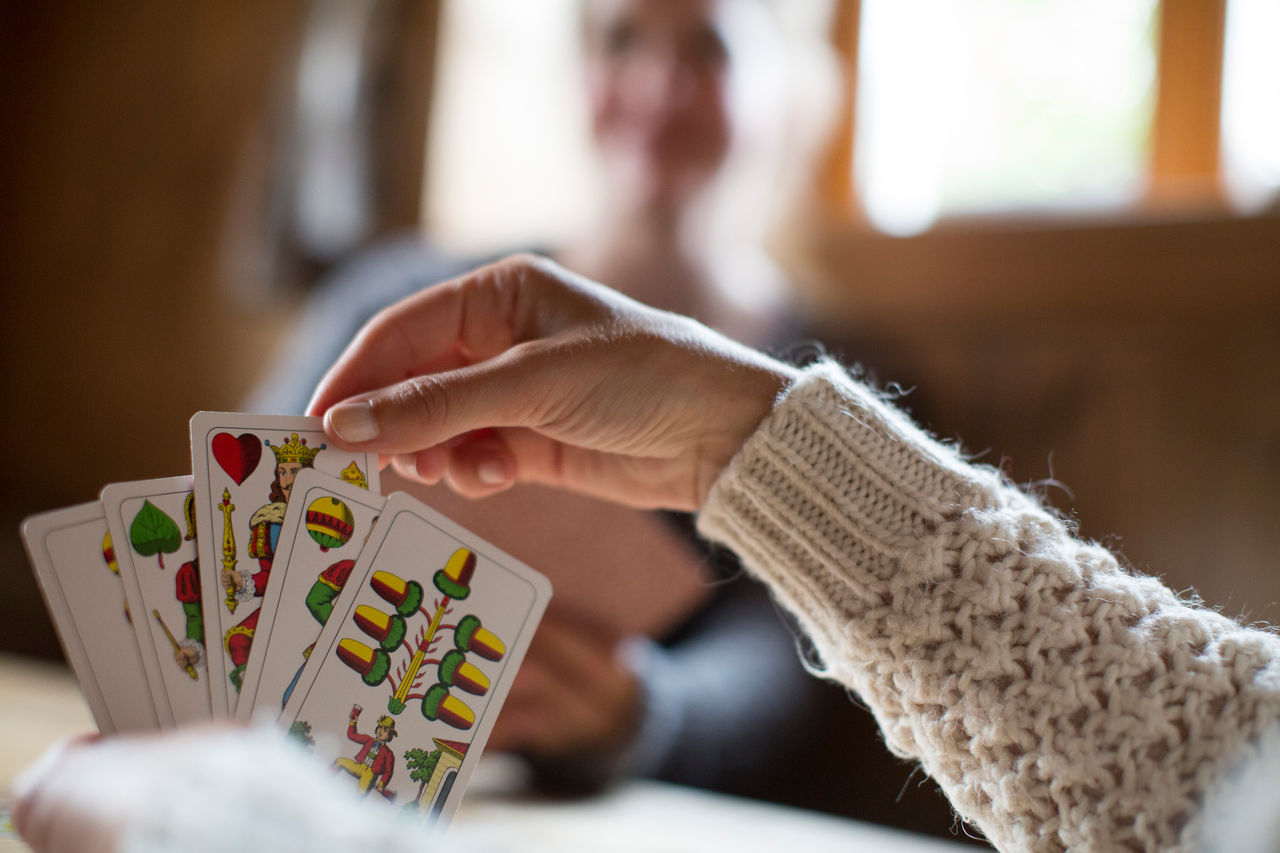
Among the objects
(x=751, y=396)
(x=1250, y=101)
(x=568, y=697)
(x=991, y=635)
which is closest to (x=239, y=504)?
(x=751, y=396)

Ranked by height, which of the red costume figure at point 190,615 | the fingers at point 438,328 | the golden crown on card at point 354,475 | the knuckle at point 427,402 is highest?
the fingers at point 438,328

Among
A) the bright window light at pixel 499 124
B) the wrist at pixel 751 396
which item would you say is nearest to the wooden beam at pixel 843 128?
the bright window light at pixel 499 124

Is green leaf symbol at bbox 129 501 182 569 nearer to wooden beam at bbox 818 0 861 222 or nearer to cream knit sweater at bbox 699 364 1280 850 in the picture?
cream knit sweater at bbox 699 364 1280 850

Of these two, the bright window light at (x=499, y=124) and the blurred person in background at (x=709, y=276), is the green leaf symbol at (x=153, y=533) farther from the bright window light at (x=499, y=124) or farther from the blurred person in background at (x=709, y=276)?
the bright window light at (x=499, y=124)

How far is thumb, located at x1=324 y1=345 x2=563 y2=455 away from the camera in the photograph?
25.8 inches

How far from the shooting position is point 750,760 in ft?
5.20

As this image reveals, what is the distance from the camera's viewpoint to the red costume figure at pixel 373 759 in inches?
24.8

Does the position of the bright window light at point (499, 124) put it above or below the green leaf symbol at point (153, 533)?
above

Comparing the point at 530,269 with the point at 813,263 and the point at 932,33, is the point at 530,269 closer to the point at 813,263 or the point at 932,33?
the point at 813,263

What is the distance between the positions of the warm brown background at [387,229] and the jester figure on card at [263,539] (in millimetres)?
688

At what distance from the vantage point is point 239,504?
0.66 m

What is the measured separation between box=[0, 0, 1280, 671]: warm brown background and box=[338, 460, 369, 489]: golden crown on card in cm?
70

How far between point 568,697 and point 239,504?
68 cm

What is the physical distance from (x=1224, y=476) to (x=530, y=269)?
1565 millimetres
